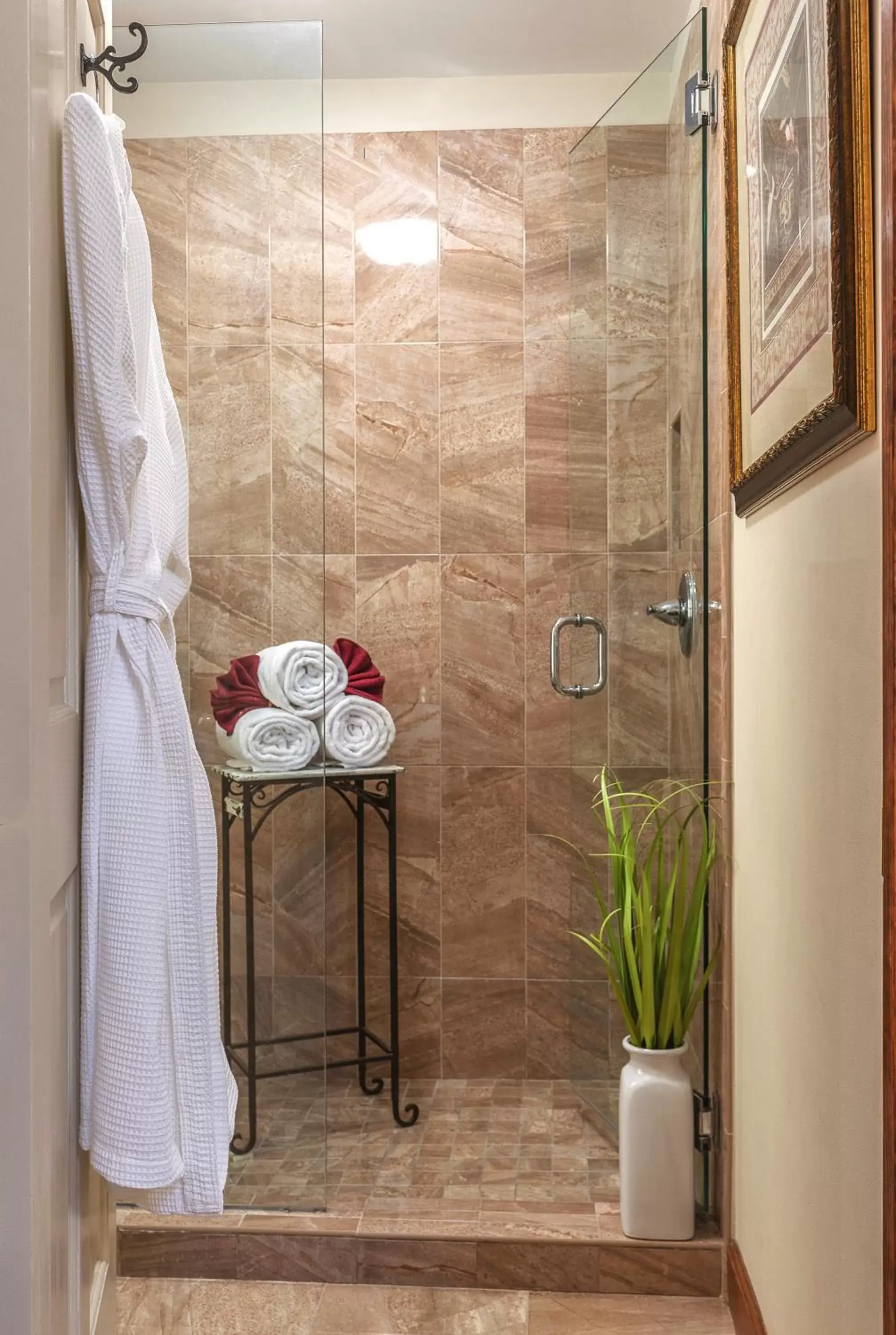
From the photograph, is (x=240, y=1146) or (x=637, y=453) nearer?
(x=240, y=1146)

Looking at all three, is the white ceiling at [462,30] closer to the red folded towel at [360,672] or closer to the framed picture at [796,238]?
the framed picture at [796,238]

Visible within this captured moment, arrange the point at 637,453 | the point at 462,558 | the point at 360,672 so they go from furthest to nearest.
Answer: the point at 462,558 < the point at 360,672 < the point at 637,453

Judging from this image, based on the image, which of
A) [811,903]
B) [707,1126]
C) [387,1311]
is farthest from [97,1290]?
[707,1126]

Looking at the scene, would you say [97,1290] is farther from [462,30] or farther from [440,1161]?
[462,30]

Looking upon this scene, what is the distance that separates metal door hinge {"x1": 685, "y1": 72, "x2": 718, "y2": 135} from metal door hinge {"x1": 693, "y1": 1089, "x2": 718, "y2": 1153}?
1.80 meters

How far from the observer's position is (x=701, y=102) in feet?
7.11

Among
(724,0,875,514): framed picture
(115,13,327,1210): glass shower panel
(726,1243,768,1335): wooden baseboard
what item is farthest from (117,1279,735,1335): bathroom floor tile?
(724,0,875,514): framed picture

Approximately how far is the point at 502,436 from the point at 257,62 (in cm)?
118

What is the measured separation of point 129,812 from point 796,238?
1027 mm

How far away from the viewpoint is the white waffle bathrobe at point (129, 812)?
115cm

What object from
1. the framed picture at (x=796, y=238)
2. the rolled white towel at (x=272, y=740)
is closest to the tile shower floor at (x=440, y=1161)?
the rolled white towel at (x=272, y=740)

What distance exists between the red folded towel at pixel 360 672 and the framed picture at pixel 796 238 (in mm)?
948

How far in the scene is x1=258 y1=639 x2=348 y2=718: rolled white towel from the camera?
6.63ft

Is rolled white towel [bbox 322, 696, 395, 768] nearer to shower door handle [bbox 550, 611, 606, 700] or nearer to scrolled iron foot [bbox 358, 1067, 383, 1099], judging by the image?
shower door handle [bbox 550, 611, 606, 700]
